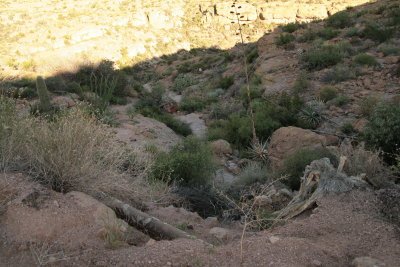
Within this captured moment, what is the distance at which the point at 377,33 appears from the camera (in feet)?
57.7

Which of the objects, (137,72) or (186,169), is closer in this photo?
(186,169)

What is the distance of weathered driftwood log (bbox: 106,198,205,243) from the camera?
3.49 meters

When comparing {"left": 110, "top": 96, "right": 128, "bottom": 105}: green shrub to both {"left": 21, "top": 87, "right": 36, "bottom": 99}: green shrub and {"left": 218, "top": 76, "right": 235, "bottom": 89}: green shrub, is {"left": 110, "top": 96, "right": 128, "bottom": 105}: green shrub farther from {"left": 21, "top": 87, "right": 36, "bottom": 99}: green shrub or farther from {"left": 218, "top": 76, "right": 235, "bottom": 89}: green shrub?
{"left": 218, "top": 76, "right": 235, "bottom": 89}: green shrub

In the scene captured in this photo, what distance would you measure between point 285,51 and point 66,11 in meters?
24.3

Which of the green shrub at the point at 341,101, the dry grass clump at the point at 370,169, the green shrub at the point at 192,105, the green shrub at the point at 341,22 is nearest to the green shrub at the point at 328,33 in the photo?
the green shrub at the point at 341,22

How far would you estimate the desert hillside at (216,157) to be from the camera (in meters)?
3.04

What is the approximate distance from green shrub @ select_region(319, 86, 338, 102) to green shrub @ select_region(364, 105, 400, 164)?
220 inches

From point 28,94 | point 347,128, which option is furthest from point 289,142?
point 28,94

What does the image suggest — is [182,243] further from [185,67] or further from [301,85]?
[185,67]

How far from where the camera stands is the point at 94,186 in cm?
407

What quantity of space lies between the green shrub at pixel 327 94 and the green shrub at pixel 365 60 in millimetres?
2960

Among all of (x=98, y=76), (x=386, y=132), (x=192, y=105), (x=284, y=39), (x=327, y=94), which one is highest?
(x=284, y=39)

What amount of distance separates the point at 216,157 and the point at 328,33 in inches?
527

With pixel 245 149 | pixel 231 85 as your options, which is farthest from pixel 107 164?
pixel 231 85
